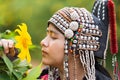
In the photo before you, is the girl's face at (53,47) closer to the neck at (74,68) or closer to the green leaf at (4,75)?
the neck at (74,68)

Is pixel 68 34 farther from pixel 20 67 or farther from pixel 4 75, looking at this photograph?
pixel 4 75

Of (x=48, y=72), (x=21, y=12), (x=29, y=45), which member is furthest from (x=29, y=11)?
(x=29, y=45)

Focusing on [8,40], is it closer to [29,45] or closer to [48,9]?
[29,45]

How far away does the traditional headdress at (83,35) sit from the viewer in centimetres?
351

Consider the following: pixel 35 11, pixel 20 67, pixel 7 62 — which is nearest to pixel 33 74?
pixel 20 67

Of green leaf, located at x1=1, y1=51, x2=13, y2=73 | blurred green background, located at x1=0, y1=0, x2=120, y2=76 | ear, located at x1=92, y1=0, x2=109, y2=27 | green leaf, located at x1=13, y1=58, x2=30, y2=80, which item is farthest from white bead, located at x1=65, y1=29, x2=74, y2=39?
blurred green background, located at x1=0, y1=0, x2=120, y2=76

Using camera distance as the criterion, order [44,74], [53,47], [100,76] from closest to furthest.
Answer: [53,47]
[100,76]
[44,74]

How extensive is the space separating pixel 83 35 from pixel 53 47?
0.19 m

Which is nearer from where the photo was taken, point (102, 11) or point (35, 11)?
point (102, 11)

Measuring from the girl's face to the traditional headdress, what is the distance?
0.08 ft

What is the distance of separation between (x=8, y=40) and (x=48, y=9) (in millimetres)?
3430

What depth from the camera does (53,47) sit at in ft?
11.4

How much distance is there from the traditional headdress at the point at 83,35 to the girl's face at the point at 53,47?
25 mm

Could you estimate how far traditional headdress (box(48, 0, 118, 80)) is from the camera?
3512 mm
